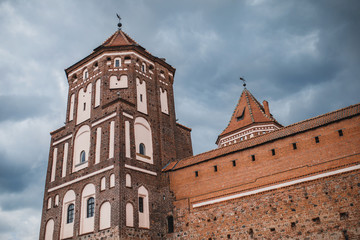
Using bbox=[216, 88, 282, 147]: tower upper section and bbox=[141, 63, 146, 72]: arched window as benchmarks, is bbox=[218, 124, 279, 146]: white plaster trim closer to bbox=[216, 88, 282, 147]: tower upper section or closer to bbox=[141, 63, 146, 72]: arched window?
bbox=[216, 88, 282, 147]: tower upper section

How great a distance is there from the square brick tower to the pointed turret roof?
5.98 meters

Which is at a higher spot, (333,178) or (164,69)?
(164,69)

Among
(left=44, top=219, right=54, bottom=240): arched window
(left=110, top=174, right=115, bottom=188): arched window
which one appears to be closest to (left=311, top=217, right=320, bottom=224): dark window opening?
(left=110, top=174, right=115, bottom=188): arched window

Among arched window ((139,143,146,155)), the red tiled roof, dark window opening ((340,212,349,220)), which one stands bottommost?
dark window opening ((340,212,349,220))

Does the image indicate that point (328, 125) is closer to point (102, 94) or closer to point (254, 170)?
point (254, 170)

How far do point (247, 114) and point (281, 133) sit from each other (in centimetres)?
1175

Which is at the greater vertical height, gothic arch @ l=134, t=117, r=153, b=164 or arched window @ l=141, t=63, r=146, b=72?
arched window @ l=141, t=63, r=146, b=72

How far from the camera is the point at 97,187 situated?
18844 millimetres

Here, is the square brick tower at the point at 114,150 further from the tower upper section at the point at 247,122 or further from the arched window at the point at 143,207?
the tower upper section at the point at 247,122

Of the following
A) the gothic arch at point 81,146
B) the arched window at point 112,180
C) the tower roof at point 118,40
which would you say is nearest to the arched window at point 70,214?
the gothic arch at point 81,146

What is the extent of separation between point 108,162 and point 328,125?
39.1 feet

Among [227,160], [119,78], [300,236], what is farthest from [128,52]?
[300,236]

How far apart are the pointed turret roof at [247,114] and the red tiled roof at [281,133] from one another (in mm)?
9551

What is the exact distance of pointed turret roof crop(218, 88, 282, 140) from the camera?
28.2 m
